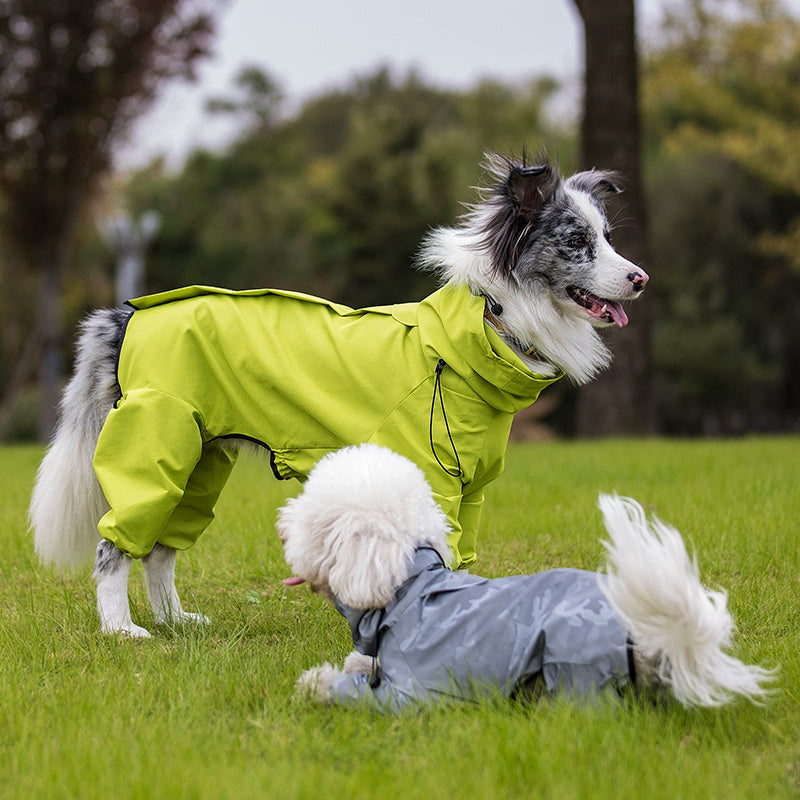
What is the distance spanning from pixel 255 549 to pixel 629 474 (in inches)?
144

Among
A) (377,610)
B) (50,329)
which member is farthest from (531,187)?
(50,329)

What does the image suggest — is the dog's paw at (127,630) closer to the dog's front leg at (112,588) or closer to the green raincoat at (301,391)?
the dog's front leg at (112,588)

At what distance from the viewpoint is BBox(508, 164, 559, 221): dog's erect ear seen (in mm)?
3948

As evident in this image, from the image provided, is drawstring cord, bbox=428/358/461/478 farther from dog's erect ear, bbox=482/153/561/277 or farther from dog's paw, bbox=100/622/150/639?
dog's paw, bbox=100/622/150/639

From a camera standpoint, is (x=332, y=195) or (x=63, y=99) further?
(x=332, y=195)

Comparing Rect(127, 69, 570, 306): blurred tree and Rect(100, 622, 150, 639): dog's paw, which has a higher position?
Rect(127, 69, 570, 306): blurred tree

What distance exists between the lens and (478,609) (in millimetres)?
2828

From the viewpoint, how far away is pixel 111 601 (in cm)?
399

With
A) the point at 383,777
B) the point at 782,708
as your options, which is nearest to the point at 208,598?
the point at 383,777

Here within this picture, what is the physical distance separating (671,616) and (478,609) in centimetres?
59

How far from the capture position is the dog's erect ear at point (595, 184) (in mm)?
4375

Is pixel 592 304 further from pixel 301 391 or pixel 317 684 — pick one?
pixel 317 684

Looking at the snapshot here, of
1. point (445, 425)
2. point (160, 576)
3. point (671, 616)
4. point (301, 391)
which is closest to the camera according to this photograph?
point (671, 616)

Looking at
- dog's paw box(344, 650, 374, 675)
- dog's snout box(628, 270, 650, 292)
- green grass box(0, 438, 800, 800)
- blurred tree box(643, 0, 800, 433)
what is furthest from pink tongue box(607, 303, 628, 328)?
blurred tree box(643, 0, 800, 433)
